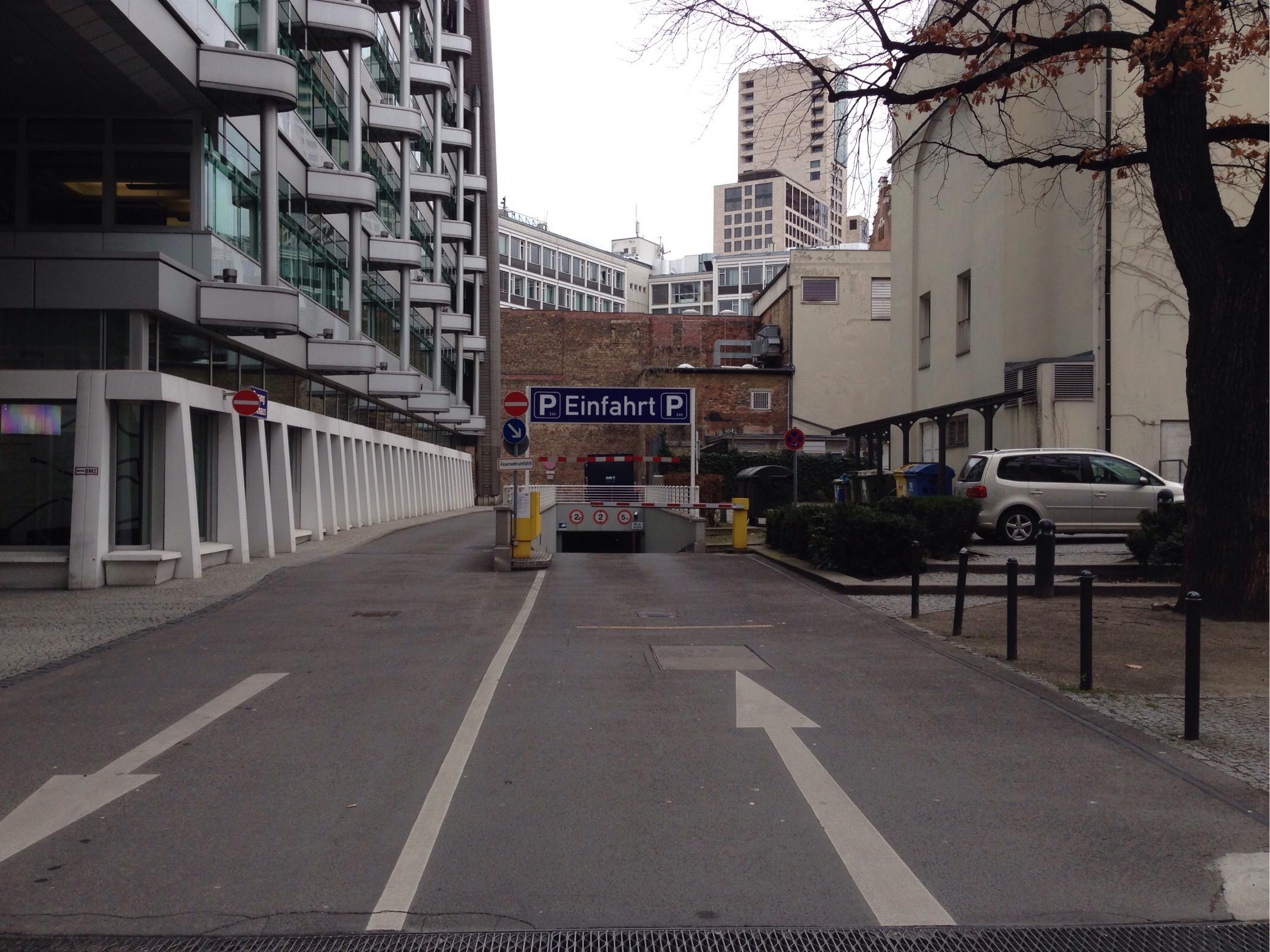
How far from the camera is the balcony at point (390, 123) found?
36.2 metres

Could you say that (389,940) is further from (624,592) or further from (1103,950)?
(624,592)

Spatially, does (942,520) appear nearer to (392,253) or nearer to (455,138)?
(392,253)

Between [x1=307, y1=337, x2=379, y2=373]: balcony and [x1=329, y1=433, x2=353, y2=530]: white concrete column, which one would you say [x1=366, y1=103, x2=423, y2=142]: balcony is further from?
[x1=307, y1=337, x2=379, y2=373]: balcony

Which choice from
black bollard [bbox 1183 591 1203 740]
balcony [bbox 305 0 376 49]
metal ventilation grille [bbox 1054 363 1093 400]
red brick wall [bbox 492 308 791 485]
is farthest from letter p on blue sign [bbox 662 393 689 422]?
red brick wall [bbox 492 308 791 485]

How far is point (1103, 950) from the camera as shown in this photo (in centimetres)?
414

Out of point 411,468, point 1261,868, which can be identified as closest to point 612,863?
point 1261,868

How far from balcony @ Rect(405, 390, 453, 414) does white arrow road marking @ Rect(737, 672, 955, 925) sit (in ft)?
128

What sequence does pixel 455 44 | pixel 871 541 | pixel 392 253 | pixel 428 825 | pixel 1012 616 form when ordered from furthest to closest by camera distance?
pixel 455 44
pixel 392 253
pixel 871 541
pixel 1012 616
pixel 428 825

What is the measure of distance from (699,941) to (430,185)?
44203 millimetres

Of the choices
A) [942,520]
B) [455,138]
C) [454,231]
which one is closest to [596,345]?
[454,231]

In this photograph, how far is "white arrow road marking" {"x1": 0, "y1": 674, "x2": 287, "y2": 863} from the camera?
5422mm

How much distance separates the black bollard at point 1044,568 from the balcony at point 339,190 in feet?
68.7

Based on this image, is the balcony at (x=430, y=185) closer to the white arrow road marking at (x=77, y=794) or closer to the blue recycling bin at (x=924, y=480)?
the blue recycling bin at (x=924, y=480)

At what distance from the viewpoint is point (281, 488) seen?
2464 centimetres
